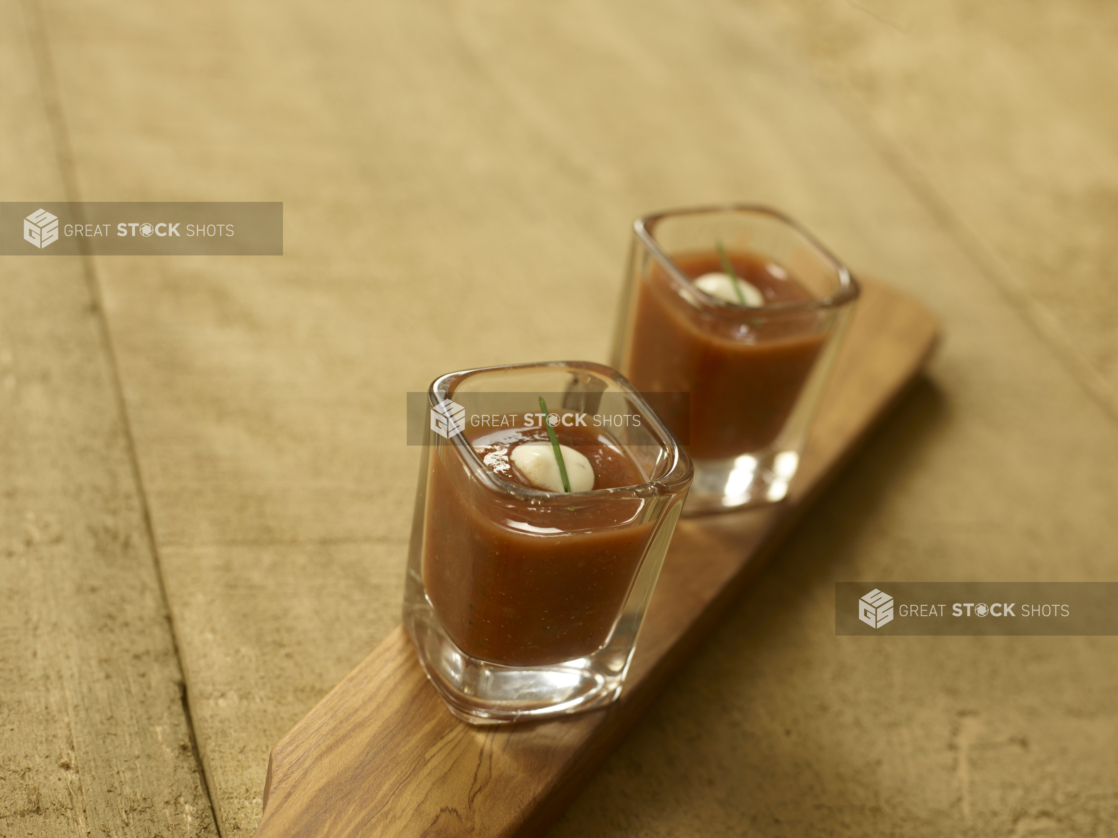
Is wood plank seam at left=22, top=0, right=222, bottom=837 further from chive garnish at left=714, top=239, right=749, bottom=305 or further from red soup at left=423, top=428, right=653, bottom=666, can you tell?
chive garnish at left=714, top=239, right=749, bottom=305

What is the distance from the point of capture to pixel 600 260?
1190 mm

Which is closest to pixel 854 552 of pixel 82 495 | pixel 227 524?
pixel 227 524

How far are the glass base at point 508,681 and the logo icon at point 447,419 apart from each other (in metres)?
0.14

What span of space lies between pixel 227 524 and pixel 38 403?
0.21 meters

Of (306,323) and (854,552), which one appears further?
(306,323)

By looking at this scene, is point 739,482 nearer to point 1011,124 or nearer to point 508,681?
point 508,681

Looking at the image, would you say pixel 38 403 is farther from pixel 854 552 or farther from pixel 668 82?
pixel 668 82

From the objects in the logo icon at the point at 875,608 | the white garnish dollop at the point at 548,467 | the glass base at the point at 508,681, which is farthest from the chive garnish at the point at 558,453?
the logo icon at the point at 875,608

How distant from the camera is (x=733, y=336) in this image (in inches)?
29.2

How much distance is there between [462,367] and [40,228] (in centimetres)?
46

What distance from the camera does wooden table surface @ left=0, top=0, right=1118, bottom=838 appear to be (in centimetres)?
68

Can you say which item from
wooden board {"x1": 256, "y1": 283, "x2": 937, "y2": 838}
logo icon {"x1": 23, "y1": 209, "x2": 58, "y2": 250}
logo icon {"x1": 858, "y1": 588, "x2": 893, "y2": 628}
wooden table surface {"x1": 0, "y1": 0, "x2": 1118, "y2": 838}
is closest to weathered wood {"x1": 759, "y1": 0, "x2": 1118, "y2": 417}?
wooden table surface {"x1": 0, "y1": 0, "x2": 1118, "y2": 838}

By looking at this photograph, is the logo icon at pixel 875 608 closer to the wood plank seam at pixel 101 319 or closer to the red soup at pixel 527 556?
the red soup at pixel 527 556

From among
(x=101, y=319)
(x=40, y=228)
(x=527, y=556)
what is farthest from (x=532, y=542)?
(x=40, y=228)
